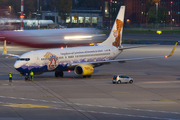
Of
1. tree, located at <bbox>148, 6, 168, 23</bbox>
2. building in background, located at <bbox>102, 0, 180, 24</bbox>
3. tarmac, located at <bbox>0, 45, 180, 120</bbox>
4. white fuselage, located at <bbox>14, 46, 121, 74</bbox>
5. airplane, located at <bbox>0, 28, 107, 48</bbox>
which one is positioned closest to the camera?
tarmac, located at <bbox>0, 45, 180, 120</bbox>

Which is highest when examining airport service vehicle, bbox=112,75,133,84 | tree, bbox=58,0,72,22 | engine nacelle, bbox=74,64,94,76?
tree, bbox=58,0,72,22

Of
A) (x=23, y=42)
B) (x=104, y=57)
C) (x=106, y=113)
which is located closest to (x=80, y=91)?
(x=106, y=113)

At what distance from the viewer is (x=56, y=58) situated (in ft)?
135

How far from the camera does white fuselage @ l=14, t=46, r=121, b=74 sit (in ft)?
128

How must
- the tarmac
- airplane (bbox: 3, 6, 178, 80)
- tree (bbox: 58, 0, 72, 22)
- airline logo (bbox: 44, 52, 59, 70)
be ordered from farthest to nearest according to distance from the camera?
tree (bbox: 58, 0, 72, 22)
airline logo (bbox: 44, 52, 59, 70)
airplane (bbox: 3, 6, 178, 80)
the tarmac

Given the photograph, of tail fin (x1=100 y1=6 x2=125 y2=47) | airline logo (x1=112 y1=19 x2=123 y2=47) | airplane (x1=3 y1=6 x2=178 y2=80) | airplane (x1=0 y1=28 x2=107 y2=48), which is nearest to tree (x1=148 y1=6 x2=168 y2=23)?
airplane (x1=0 y1=28 x2=107 y2=48)

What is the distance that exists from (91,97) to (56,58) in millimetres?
11679

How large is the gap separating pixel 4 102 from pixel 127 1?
513 feet

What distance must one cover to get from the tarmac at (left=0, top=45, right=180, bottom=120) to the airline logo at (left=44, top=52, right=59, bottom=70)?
1813 mm

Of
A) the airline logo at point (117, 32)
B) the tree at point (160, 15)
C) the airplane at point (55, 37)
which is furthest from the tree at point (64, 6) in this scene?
the airline logo at point (117, 32)

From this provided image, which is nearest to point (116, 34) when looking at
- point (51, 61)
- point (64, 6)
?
point (51, 61)

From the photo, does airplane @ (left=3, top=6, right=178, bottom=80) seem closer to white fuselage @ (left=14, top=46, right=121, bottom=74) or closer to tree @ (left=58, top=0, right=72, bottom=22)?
white fuselage @ (left=14, top=46, right=121, bottom=74)

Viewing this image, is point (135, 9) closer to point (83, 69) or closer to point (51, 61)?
point (83, 69)

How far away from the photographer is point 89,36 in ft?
238
